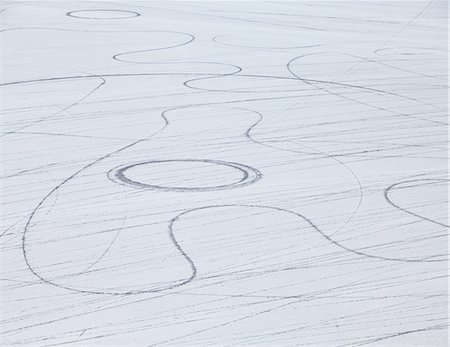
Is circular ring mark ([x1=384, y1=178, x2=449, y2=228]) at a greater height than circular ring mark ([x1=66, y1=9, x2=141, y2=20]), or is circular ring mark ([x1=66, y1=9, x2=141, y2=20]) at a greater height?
circular ring mark ([x1=384, y1=178, x2=449, y2=228])

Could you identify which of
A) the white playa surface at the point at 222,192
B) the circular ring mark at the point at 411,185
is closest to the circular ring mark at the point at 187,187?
the white playa surface at the point at 222,192

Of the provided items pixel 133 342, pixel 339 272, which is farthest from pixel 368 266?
pixel 133 342

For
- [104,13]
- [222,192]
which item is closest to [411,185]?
[222,192]

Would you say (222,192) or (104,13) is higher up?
(222,192)

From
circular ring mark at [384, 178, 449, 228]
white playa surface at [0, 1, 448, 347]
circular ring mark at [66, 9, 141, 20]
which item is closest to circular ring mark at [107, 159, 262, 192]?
white playa surface at [0, 1, 448, 347]

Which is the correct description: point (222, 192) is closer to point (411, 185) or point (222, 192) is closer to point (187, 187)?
point (187, 187)

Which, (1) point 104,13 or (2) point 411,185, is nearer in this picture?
(2) point 411,185

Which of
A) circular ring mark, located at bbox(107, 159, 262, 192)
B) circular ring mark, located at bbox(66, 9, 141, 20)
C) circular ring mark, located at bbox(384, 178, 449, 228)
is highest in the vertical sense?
circular ring mark, located at bbox(384, 178, 449, 228)

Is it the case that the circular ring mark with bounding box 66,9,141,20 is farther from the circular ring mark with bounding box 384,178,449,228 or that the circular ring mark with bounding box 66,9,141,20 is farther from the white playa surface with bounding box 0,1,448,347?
the circular ring mark with bounding box 384,178,449,228

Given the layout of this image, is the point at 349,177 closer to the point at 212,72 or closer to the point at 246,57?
the point at 212,72
